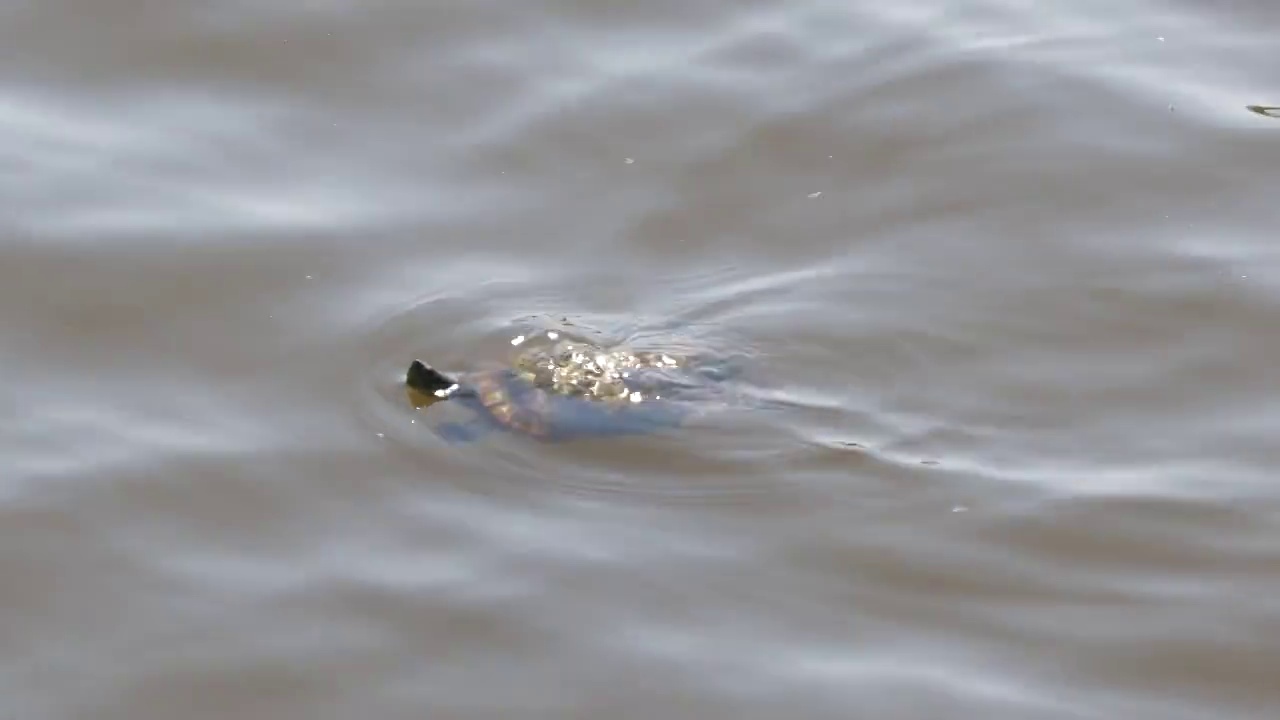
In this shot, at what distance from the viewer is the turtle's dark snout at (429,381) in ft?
16.3

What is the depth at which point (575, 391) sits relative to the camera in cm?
503

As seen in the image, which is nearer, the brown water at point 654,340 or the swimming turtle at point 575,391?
the brown water at point 654,340

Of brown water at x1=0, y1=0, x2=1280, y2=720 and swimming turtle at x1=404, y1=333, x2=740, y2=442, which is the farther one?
swimming turtle at x1=404, y1=333, x2=740, y2=442

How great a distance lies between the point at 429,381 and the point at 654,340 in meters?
0.67

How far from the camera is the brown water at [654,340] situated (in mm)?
4242

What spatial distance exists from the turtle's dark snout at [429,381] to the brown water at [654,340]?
0.23 feet

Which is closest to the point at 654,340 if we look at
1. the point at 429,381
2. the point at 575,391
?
the point at 575,391

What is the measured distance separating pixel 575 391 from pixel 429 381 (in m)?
0.38

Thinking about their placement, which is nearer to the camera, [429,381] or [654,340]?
[429,381]

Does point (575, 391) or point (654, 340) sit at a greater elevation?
point (654, 340)

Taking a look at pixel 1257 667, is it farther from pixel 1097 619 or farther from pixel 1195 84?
pixel 1195 84

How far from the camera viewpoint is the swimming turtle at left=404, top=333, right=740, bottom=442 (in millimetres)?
4941

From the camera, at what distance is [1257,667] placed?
422 cm

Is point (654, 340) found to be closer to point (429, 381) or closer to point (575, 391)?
point (575, 391)
